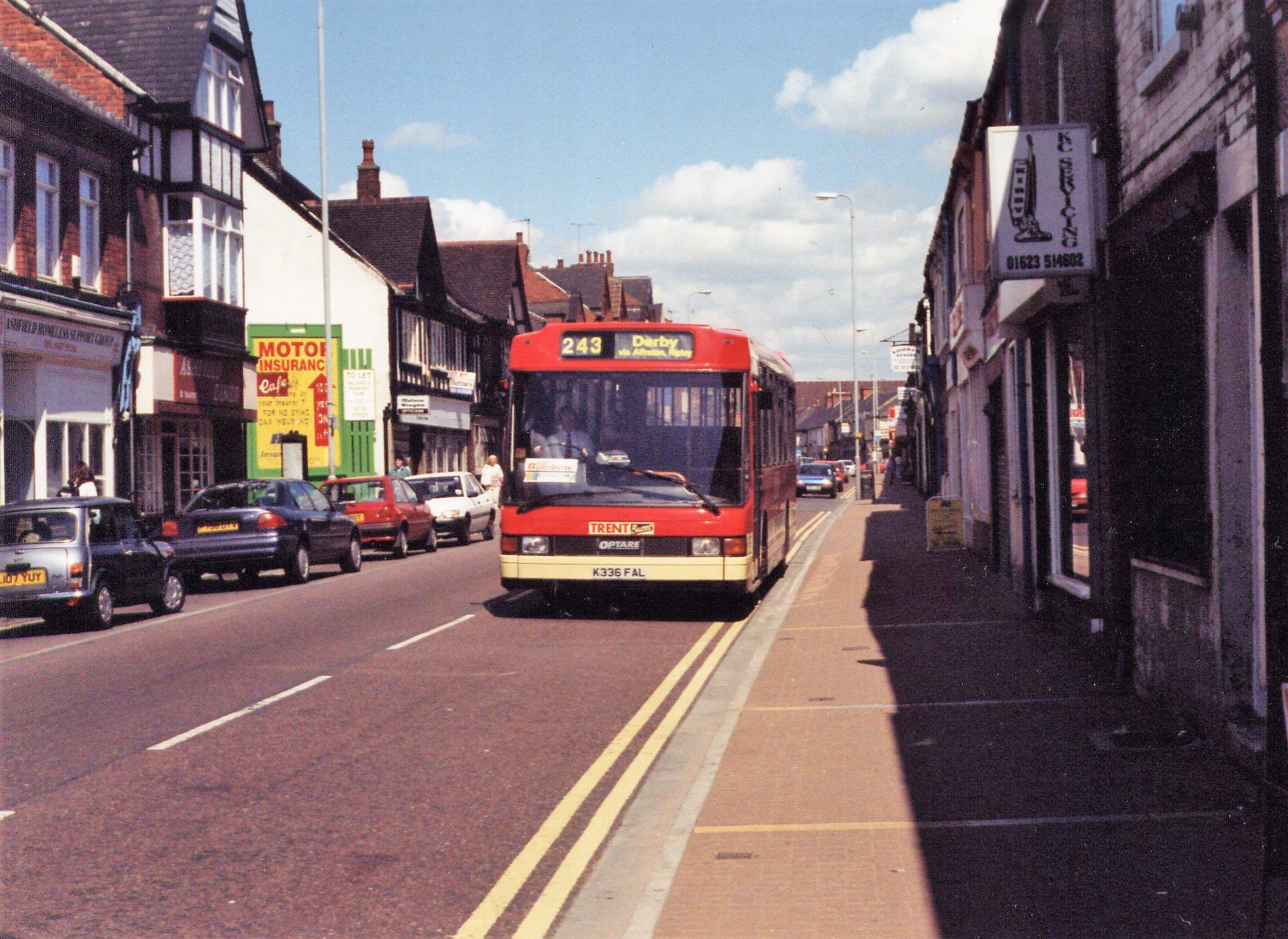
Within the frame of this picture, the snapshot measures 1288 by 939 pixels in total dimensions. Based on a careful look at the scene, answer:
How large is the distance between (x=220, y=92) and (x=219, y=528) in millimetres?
14805

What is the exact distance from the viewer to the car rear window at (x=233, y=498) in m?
20.7

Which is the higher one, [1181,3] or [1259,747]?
[1181,3]

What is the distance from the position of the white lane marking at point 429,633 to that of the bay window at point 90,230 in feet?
45.4

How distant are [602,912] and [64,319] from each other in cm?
2165

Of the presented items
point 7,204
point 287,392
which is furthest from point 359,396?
point 7,204

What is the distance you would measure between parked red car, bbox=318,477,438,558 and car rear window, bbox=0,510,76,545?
10.7 metres

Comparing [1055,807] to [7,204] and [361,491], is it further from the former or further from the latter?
[361,491]

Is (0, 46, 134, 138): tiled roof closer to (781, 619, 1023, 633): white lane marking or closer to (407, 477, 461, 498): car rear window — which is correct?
(407, 477, 461, 498): car rear window

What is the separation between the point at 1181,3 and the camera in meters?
8.44

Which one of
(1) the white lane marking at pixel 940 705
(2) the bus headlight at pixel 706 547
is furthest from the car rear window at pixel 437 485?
(1) the white lane marking at pixel 940 705

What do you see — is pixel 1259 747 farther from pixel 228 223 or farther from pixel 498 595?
pixel 228 223

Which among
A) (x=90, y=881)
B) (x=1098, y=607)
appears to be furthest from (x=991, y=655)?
(x=90, y=881)

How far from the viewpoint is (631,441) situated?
49.1 ft

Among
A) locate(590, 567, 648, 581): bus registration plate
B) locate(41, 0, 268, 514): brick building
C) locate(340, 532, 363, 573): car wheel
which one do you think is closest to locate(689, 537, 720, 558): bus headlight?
locate(590, 567, 648, 581): bus registration plate
